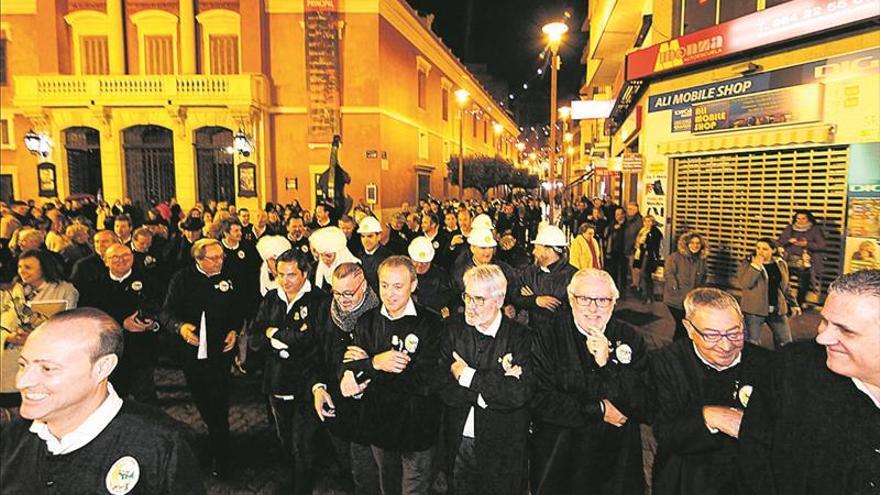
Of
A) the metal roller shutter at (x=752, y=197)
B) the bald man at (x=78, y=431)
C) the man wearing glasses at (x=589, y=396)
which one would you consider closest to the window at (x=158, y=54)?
the metal roller shutter at (x=752, y=197)

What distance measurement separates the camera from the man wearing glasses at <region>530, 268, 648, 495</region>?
333cm

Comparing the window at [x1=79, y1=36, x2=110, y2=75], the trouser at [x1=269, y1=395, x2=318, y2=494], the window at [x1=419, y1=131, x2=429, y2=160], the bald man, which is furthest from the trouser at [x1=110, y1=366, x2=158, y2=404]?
the window at [x1=419, y1=131, x2=429, y2=160]

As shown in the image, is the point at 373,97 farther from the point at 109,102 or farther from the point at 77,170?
the point at 77,170

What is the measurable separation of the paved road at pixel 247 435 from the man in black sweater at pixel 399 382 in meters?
1.24

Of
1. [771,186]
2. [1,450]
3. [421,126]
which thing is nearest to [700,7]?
[771,186]

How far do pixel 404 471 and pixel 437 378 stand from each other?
719 millimetres

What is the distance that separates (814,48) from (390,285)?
10.9 meters

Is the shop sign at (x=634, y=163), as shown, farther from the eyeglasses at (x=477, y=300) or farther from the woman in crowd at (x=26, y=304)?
the woman in crowd at (x=26, y=304)

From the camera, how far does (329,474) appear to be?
4.83 m

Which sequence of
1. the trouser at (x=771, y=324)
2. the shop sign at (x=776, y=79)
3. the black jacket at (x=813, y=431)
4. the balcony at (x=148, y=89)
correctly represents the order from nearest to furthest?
the black jacket at (x=813, y=431) < the trouser at (x=771, y=324) < the shop sign at (x=776, y=79) < the balcony at (x=148, y=89)

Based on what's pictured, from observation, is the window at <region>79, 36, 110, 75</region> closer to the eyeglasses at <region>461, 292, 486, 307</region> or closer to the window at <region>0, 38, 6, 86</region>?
the window at <region>0, 38, 6, 86</region>

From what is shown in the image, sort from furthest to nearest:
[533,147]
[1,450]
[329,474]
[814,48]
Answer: [533,147] → [814,48] → [329,474] → [1,450]

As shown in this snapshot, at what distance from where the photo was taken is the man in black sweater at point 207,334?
4791 mm

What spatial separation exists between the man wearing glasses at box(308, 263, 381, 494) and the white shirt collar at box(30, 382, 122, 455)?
5.66 feet
